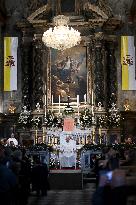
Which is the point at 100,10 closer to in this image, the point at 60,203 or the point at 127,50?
the point at 127,50

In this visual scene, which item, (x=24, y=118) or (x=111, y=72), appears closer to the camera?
(x=24, y=118)

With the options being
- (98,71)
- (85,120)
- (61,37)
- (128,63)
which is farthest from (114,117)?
(61,37)

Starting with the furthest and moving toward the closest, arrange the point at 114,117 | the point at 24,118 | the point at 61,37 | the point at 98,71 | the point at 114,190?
the point at 98,71 → the point at 24,118 → the point at 114,117 → the point at 61,37 → the point at 114,190

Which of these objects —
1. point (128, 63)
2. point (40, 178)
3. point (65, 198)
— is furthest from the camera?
point (128, 63)

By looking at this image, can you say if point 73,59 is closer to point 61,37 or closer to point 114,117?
point 61,37

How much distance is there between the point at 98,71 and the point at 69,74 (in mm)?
1631

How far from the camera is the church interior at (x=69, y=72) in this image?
86.2 feet

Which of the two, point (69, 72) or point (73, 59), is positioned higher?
point (73, 59)

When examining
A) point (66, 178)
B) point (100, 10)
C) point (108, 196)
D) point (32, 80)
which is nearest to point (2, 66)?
point (32, 80)

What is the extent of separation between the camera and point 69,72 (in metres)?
27.6

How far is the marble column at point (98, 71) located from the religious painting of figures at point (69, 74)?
706 mm

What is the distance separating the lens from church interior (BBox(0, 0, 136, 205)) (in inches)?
1034

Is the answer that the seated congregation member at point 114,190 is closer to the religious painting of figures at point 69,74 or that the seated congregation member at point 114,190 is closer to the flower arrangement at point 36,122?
the flower arrangement at point 36,122

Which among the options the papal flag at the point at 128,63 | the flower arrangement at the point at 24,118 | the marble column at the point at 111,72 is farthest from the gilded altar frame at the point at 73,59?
the papal flag at the point at 128,63
